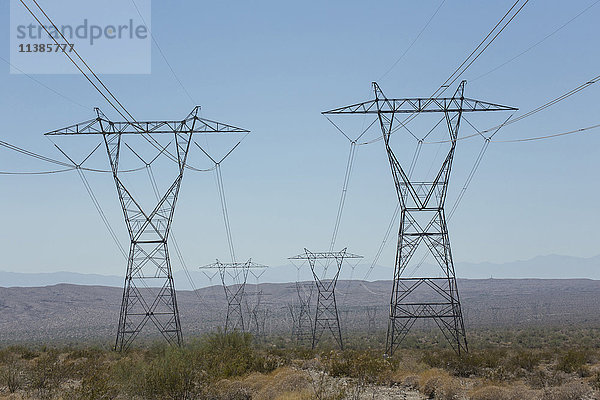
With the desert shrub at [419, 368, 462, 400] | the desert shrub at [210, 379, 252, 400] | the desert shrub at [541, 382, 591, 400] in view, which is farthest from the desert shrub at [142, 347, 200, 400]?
the desert shrub at [541, 382, 591, 400]

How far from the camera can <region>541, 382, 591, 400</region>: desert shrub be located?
23.5m

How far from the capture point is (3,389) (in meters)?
28.2

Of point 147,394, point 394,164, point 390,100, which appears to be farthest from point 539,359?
point 147,394

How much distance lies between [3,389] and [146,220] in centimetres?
1421

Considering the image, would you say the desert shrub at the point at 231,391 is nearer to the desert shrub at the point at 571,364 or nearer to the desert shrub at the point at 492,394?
the desert shrub at the point at 492,394

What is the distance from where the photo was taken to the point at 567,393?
23766 millimetres

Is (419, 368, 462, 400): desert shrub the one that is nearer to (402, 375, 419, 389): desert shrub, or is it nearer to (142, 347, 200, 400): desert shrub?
(402, 375, 419, 389): desert shrub

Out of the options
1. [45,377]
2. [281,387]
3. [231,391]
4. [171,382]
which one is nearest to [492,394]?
[281,387]

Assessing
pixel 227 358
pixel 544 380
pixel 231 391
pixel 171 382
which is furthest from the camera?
pixel 227 358

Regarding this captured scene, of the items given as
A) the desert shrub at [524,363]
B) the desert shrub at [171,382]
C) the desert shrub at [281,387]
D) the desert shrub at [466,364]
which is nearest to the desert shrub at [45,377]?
the desert shrub at [171,382]

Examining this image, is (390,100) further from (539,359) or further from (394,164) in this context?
(539,359)

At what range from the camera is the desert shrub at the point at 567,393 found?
23.5 meters

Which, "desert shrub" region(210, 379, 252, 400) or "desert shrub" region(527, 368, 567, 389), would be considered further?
"desert shrub" region(527, 368, 567, 389)

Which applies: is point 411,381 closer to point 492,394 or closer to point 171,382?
point 492,394
